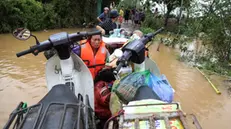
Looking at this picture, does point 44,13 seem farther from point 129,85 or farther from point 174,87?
point 129,85

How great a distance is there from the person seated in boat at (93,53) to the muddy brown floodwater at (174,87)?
86.7 inches

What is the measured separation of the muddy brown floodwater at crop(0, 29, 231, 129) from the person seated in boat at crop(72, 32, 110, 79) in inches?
86.7

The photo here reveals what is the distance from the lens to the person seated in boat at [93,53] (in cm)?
330

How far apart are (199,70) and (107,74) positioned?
593 cm

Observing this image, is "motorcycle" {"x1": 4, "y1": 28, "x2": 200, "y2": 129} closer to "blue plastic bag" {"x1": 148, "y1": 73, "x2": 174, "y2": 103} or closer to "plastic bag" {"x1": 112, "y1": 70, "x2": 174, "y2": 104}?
"plastic bag" {"x1": 112, "y1": 70, "x2": 174, "y2": 104}

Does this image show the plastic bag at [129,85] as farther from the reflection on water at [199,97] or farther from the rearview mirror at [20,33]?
the reflection on water at [199,97]

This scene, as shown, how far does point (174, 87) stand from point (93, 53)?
413cm

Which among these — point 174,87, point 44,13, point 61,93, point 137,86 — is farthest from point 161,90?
point 44,13

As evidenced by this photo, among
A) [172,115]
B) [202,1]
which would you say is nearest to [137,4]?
[202,1]

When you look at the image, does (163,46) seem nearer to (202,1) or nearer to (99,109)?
(202,1)

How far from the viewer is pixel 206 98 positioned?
20.8 ft

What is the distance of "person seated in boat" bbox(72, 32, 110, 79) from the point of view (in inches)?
130

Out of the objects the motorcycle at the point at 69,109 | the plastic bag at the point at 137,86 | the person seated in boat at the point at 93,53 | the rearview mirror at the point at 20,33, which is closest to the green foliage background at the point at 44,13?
the person seated in boat at the point at 93,53

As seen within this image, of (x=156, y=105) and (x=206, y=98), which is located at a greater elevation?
(x=156, y=105)
